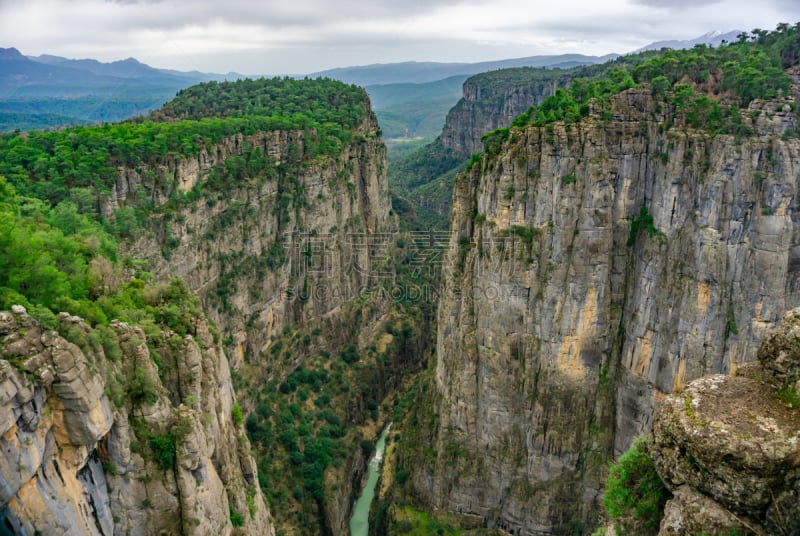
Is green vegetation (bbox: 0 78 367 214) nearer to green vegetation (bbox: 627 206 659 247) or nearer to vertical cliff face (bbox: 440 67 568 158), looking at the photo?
green vegetation (bbox: 627 206 659 247)

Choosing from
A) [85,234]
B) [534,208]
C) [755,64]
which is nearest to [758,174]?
[755,64]

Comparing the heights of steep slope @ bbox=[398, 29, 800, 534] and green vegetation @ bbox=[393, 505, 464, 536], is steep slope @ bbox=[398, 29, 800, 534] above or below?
above

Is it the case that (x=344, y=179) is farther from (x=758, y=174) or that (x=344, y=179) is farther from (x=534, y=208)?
(x=758, y=174)

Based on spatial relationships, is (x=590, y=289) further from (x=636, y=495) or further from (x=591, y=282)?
(x=636, y=495)

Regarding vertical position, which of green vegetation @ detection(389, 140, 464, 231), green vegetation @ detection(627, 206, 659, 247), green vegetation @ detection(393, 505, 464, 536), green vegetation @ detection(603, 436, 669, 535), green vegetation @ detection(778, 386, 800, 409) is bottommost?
green vegetation @ detection(393, 505, 464, 536)

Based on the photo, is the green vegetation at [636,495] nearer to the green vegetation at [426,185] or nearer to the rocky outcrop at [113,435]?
the rocky outcrop at [113,435]

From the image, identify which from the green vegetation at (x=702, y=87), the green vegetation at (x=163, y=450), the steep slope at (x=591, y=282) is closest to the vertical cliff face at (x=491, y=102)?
the green vegetation at (x=702, y=87)

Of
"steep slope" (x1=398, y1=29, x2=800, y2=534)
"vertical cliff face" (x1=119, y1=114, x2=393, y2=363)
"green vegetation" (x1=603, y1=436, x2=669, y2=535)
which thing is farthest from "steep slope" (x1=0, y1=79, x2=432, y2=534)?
"green vegetation" (x1=603, y1=436, x2=669, y2=535)
